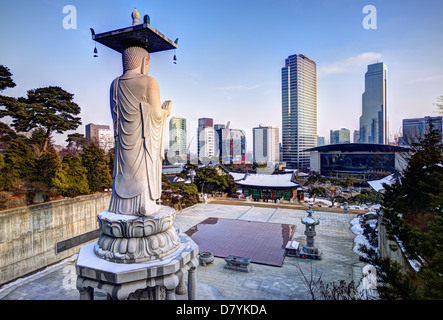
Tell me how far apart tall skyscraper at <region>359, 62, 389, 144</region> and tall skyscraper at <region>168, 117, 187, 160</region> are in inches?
2498

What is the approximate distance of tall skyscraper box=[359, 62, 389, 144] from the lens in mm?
58688

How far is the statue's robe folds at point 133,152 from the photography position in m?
5.77

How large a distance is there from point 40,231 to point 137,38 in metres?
10.2

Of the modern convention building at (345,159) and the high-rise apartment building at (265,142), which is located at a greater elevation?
the high-rise apartment building at (265,142)

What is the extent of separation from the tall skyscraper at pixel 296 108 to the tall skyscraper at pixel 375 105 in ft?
63.5

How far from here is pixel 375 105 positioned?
70750mm

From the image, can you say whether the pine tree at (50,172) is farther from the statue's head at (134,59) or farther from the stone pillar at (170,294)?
the stone pillar at (170,294)

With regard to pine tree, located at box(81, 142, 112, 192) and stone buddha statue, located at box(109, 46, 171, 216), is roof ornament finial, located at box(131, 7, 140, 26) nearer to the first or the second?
stone buddha statue, located at box(109, 46, 171, 216)

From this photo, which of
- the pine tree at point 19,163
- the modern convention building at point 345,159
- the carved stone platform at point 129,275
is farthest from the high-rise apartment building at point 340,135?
the carved stone platform at point 129,275

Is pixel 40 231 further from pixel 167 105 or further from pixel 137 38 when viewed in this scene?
pixel 137 38

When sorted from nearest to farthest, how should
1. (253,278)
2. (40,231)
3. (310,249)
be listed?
(253,278) < (40,231) < (310,249)

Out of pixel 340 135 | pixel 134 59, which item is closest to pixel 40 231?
pixel 134 59
